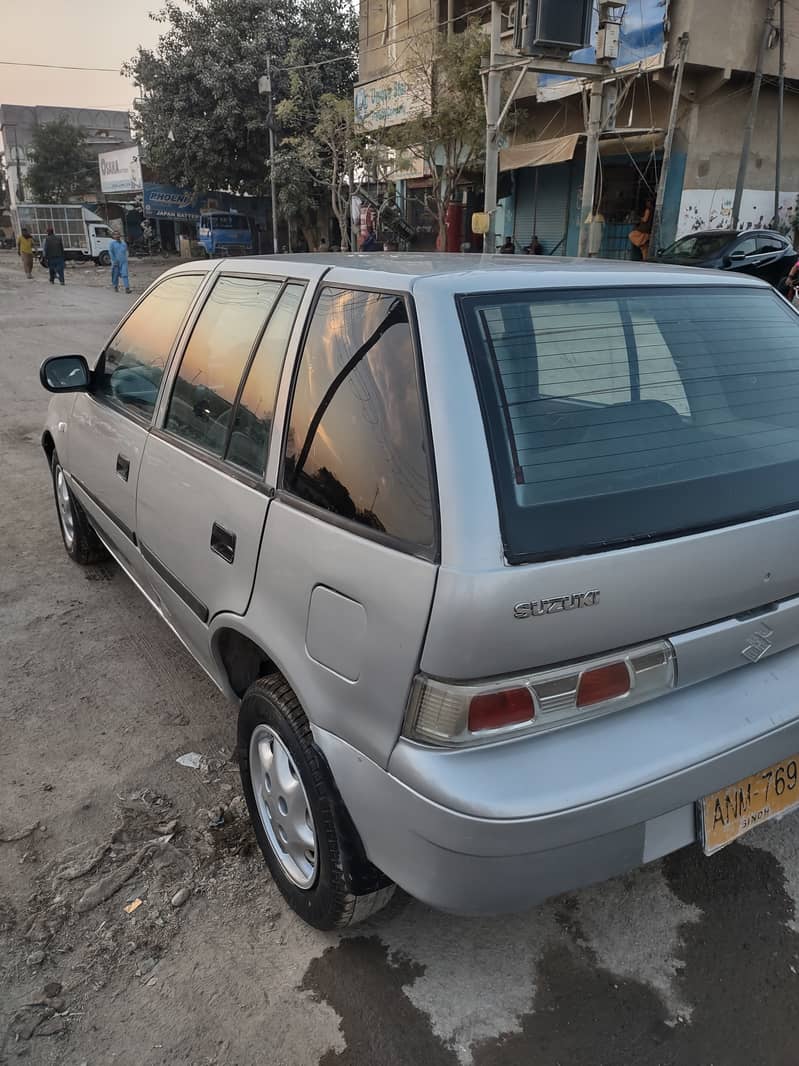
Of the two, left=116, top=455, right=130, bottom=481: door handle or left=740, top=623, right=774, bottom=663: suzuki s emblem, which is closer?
left=740, top=623, right=774, bottom=663: suzuki s emblem

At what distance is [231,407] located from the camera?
2467 millimetres

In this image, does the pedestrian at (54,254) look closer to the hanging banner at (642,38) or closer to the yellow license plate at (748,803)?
the hanging banner at (642,38)

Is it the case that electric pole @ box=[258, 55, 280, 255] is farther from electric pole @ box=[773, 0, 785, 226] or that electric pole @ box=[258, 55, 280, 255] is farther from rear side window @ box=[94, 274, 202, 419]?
rear side window @ box=[94, 274, 202, 419]

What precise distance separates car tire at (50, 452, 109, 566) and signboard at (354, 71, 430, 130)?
636 inches

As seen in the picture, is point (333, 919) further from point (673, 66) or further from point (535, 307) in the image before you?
point (673, 66)

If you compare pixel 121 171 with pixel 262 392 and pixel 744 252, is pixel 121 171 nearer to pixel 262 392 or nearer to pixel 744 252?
pixel 744 252

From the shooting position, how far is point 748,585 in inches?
72.3

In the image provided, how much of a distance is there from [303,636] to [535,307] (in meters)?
1.00

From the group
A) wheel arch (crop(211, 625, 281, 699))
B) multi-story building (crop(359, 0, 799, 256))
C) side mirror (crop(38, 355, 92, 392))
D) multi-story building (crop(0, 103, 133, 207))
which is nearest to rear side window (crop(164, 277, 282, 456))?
wheel arch (crop(211, 625, 281, 699))

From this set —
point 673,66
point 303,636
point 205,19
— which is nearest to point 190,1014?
point 303,636

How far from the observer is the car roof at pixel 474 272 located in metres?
1.92

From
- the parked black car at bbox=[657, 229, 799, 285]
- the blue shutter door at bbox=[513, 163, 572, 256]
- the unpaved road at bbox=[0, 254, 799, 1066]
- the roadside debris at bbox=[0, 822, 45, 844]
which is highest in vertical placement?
the blue shutter door at bbox=[513, 163, 572, 256]

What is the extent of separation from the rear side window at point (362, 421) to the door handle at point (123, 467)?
1293mm

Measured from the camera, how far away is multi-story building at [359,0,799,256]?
14516 millimetres
